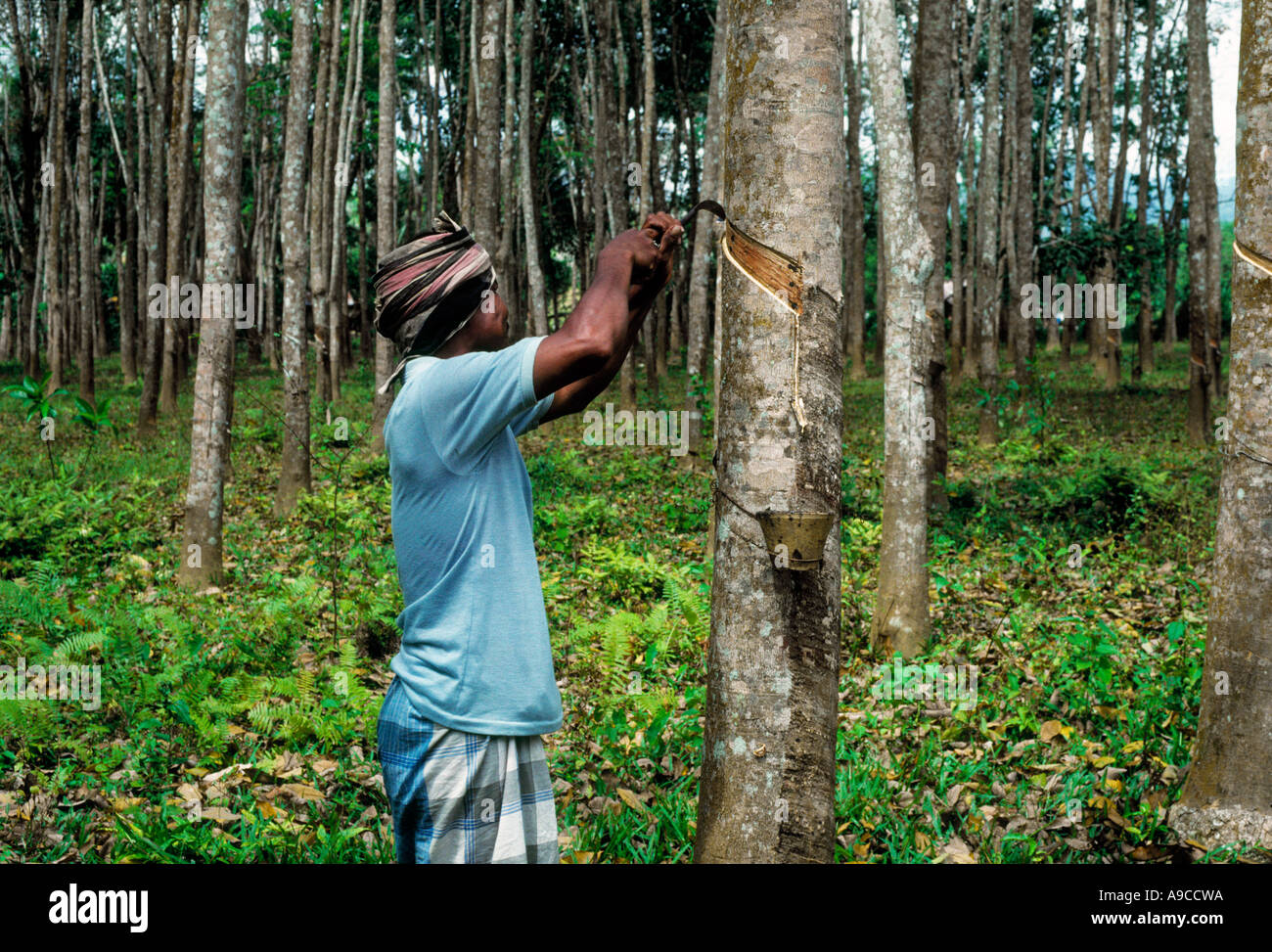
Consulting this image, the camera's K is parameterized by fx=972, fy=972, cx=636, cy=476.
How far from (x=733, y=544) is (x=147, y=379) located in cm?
1219

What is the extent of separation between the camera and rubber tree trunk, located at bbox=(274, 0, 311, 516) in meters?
8.96

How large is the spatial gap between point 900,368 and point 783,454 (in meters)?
3.60

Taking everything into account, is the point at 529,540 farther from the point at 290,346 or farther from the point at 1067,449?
the point at 1067,449

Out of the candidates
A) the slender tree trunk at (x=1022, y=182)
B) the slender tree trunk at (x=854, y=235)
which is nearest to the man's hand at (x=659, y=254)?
the slender tree trunk at (x=1022, y=182)

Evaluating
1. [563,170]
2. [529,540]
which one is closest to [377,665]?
[529,540]

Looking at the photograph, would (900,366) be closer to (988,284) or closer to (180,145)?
(988,284)

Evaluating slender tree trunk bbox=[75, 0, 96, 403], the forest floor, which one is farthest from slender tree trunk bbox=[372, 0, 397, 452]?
slender tree trunk bbox=[75, 0, 96, 403]

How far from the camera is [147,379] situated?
1245 centimetres

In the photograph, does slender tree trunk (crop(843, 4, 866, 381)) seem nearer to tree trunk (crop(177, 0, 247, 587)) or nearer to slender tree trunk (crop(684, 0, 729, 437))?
slender tree trunk (crop(684, 0, 729, 437))

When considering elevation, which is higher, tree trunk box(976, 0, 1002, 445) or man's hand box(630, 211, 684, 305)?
tree trunk box(976, 0, 1002, 445)

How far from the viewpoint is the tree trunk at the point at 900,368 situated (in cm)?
551

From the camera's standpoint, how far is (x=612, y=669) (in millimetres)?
5180

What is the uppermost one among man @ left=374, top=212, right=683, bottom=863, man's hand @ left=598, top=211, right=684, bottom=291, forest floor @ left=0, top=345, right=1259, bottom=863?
man's hand @ left=598, top=211, right=684, bottom=291

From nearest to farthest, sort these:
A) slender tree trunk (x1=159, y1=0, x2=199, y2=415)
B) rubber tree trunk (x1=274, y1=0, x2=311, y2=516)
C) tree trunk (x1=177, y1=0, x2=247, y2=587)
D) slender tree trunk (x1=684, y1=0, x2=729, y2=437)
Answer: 1. tree trunk (x1=177, y1=0, x2=247, y2=587)
2. rubber tree trunk (x1=274, y1=0, x2=311, y2=516)
3. slender tree trunk (x1=159, y1=0, x2=199, y2=415)
4. slender tree trunk (x1=684, y1=0, x2=729, y2=437)
